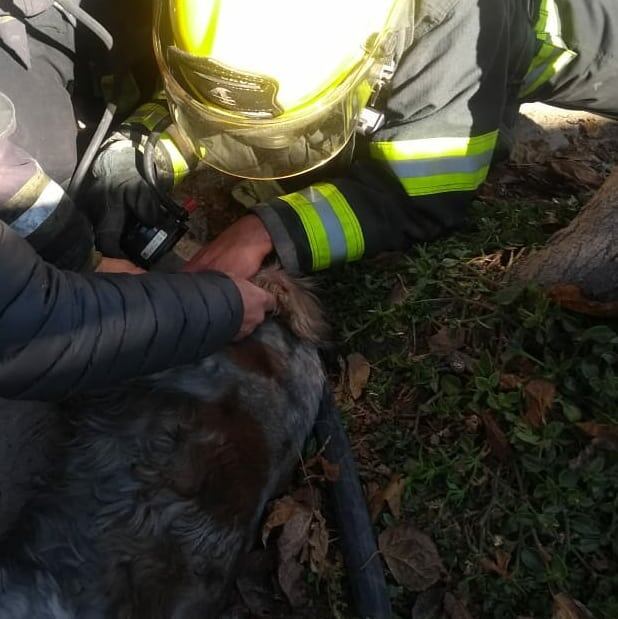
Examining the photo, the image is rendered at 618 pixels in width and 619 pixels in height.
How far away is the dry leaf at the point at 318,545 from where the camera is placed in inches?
92.0

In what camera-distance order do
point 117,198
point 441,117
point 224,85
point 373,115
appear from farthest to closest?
point 117,198 → point 373,115 → point 441,117 → point 224,85

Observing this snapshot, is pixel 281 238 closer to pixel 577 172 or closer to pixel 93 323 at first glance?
pixel 93 323

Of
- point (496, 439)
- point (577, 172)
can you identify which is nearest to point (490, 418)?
point (496, 439)

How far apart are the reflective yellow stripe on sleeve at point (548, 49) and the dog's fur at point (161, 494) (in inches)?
61.3

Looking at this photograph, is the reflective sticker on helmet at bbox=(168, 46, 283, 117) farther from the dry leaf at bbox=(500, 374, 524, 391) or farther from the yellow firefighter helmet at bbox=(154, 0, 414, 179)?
the dry leaf at bbox=(500, 374, 524, 391)

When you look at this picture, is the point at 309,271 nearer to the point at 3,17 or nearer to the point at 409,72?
the point at 409,72

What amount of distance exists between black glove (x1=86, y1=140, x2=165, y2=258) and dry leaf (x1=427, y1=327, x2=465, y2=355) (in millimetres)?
1197

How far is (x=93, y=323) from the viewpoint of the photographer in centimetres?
211

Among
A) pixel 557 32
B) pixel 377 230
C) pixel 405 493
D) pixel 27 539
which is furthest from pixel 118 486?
pixel 557 32

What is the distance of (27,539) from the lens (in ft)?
7.04

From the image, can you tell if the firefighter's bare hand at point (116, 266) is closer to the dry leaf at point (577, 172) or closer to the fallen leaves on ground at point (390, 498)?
the fallen leaves on ground at point (390, 498)

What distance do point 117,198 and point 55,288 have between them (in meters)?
0.97

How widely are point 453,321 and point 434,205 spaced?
462 millimetres

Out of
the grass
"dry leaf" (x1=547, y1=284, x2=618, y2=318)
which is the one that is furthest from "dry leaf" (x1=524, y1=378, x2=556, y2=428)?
"dry leaf" (x1=547, y1=284, x2=618, y2=318)
